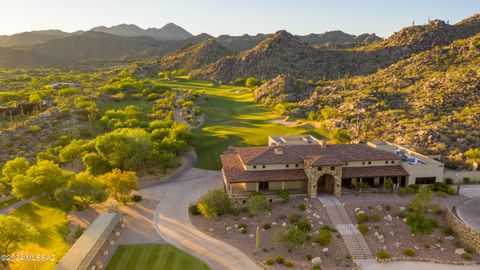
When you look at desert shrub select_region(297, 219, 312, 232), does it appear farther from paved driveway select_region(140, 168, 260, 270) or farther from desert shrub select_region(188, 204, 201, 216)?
desert shrub select_region(188, 204, 201, 216)

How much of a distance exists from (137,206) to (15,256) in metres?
15.4

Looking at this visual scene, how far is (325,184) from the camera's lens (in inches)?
1832

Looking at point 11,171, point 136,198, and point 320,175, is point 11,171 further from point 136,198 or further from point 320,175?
point 320,175

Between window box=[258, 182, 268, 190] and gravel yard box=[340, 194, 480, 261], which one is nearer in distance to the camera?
gravel yard box=[340, 194, 480, 261]

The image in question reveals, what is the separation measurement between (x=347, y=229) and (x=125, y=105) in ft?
290

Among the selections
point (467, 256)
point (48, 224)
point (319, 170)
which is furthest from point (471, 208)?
point (48, 224)

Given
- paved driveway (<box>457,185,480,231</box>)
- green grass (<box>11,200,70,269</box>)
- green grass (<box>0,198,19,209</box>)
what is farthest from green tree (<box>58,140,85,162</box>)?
paved driveway (<box>457,185,480,231</box>)

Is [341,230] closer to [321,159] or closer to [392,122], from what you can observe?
[321,159]

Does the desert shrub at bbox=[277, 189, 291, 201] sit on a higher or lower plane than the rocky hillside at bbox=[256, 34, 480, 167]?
lower

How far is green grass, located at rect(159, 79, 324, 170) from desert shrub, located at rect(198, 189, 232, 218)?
19.4 meters

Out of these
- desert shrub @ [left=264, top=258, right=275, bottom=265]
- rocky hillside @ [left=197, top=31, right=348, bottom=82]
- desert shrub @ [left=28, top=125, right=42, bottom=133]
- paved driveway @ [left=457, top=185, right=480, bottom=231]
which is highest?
rocky hillside @ [left=197, top=31, right=348, bottom=82]

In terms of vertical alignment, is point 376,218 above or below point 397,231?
above

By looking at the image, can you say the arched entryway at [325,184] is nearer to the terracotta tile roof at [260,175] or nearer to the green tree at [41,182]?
the terracotta tile roof at [260,175]

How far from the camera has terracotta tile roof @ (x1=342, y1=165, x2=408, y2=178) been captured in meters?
45.5
